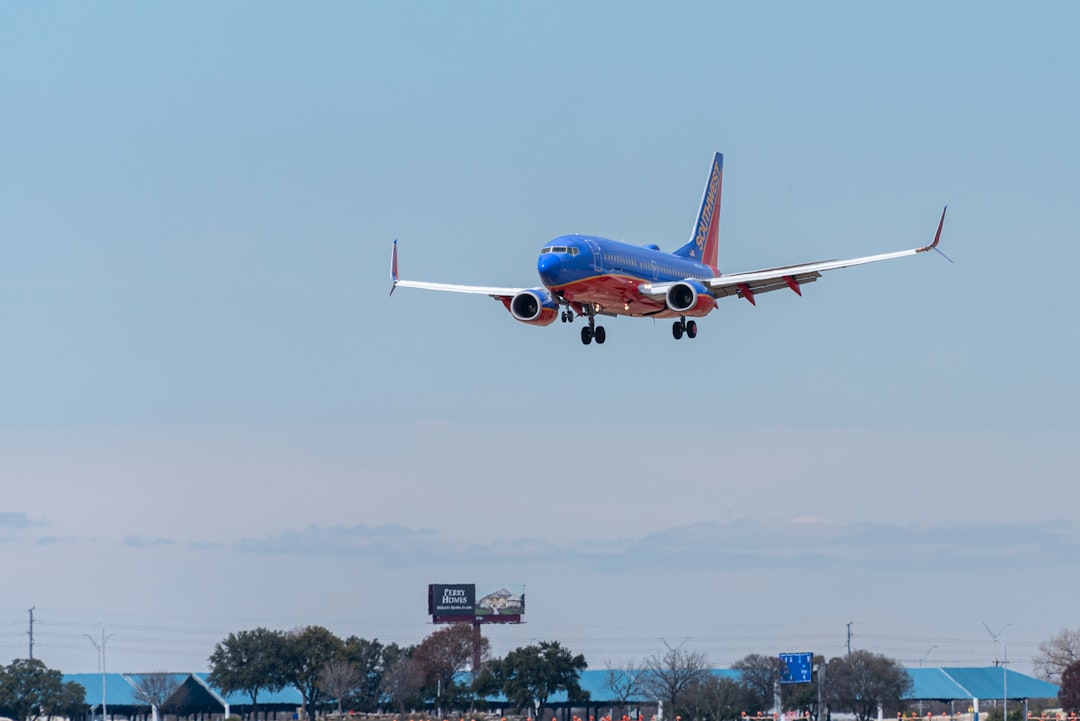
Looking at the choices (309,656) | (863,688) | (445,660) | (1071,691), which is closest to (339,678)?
(309,656)

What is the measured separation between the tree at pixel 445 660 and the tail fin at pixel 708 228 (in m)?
72.3

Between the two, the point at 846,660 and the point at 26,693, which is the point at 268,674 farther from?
the point at 846,660

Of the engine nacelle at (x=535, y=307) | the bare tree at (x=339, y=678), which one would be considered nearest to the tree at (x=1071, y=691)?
the bare tree at (x=339, y=678)

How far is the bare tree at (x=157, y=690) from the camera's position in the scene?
173 meters

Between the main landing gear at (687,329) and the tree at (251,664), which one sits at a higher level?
the main landing gear at (687,329)

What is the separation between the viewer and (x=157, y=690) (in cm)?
17350

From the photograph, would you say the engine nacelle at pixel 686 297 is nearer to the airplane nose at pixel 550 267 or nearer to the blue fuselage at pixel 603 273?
the blue fuselage at pixel 603 273

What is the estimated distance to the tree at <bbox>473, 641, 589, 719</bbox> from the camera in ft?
541

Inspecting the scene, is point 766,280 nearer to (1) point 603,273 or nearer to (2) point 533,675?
(1) point 603,273

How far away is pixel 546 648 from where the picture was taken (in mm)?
168250

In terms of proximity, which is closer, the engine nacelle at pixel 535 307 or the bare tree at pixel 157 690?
the engine nacelle at pixel 535 307

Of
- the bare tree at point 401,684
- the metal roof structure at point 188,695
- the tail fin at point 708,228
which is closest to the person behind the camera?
the tail fin at point 708,228

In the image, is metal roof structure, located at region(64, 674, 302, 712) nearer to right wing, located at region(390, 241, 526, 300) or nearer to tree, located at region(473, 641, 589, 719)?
tree, located at region(473, 641, 589, 719)

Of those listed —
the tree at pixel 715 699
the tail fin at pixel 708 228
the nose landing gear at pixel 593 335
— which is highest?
the tail fin at pixel 708 228
